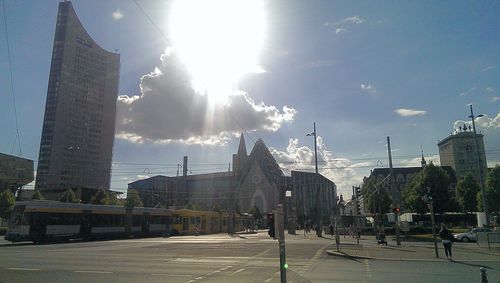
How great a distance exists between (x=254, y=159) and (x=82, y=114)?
420 ft

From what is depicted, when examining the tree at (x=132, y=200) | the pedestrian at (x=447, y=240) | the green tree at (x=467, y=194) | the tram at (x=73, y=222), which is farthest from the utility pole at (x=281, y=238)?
the green tree at (x=467, y=194)

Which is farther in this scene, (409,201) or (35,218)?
(409,201)

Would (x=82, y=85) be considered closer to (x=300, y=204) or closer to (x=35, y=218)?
(x=35, y=218)

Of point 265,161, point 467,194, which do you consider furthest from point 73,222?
point 265,161

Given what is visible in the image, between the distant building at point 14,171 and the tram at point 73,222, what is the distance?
42969 millimetres

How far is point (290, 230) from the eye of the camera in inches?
2697

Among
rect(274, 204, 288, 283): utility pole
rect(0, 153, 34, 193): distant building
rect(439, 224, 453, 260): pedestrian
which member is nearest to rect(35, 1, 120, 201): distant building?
rect(0, 153, 34, 193): distant building

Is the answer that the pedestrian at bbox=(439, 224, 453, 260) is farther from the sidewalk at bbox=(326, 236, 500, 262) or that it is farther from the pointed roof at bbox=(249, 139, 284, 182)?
the pointed roof at bbox=(249, 139, 284, 182)

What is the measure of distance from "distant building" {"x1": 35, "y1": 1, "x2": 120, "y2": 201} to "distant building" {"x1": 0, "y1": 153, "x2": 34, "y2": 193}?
16764 mm

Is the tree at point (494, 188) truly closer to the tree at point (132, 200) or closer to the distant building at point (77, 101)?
the tree at point (132, 200)

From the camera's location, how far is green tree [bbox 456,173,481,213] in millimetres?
67744

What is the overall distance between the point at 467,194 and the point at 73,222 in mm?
62113

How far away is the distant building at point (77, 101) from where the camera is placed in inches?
1844

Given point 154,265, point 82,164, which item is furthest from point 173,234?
point 154,265
